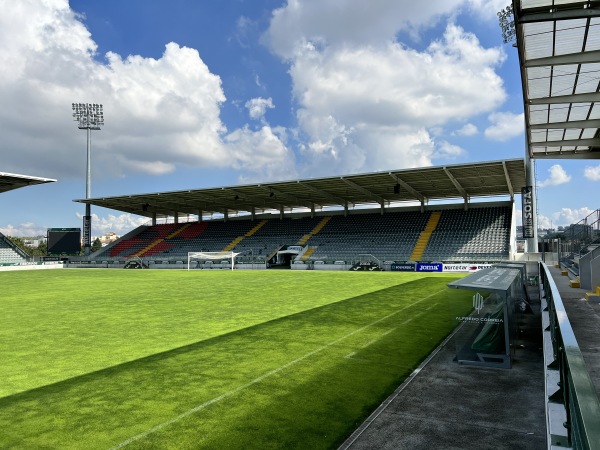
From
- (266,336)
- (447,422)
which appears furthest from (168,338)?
(447,422)

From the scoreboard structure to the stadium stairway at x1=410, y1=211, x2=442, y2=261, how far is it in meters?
43.0

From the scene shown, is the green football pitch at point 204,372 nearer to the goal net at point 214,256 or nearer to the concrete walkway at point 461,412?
the concrete walkway at point 461,412

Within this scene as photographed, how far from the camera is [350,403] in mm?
5602

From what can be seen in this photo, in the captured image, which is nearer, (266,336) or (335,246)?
(266,336)

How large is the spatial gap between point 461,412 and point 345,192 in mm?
43823

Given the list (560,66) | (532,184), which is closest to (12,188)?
(532,184)

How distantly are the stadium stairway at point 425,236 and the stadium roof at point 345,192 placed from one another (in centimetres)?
250

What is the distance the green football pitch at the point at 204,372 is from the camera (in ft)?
15.9

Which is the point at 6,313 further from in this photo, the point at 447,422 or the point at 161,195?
the point at 161,195

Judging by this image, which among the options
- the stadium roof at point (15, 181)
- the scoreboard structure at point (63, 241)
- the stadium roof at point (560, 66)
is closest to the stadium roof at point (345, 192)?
the scoreboard structure at point (63, 241)

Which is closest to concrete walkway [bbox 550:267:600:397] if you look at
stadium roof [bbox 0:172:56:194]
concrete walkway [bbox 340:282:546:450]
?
concrete walkway [bbox 340:282:546:450]

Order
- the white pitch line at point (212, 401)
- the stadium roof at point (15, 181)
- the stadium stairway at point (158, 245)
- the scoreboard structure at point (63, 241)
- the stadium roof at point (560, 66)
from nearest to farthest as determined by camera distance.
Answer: the white pitch line at point (212, 401)
the stadium roof at point (560, 66)
the stadium roof at point (15, 181)
the scoreboard structure at point (63, 241)
the stadium stairway at point (158, 245)

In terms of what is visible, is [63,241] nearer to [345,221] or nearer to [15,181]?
[15,181]

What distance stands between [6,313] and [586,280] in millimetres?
18886
